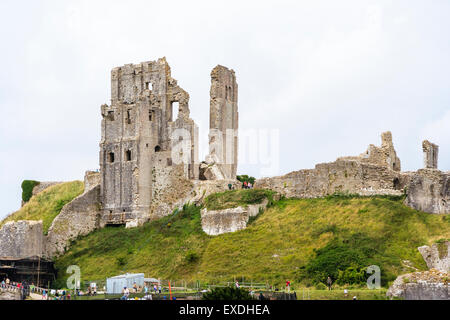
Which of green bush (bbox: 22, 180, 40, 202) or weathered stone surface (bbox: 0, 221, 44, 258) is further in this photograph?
green bush (bbox: 22, 180, 40, 202)

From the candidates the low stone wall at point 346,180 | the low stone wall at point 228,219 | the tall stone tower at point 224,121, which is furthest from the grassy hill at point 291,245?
the tall stone tower at point 224,121

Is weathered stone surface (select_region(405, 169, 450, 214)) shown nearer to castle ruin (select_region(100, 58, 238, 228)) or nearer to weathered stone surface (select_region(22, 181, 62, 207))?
castle ruin (select_region(100, 58, 238, 228))

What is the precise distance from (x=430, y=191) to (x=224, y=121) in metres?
19.2

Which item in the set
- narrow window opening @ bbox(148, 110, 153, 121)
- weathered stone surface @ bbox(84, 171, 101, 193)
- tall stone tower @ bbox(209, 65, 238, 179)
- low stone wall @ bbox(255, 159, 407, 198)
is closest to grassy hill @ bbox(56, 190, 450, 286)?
low stone wall @ bbox(255, 159, 407, 198)

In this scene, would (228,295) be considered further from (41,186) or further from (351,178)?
(41,186)

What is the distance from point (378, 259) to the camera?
122ft

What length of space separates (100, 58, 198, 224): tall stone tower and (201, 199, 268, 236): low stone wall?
6728mm

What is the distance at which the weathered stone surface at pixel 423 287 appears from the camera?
3069cm

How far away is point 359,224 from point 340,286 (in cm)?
538

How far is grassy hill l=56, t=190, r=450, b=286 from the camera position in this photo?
37906mm
